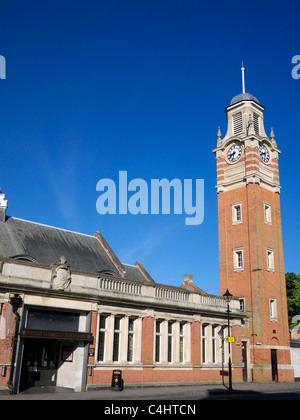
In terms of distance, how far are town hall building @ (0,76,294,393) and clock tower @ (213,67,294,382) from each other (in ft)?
0.33

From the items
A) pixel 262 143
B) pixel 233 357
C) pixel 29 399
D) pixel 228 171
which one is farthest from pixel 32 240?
pixel 262 143

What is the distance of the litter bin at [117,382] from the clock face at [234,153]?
25.4 metres

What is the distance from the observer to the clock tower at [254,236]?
122 feet

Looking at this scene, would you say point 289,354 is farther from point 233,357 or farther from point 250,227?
point 250,227

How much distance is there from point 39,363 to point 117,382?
4572 millimetres

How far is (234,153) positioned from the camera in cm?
4306

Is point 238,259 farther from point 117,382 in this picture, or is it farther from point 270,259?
point 117,382

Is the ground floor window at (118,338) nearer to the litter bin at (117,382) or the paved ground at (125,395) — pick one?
the litter bin at (117,382)

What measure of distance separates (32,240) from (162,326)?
412 inches

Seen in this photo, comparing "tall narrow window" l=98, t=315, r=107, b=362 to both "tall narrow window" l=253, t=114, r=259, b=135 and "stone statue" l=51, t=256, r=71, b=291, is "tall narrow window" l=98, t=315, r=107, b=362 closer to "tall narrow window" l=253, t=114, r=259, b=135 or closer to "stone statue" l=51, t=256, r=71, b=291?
"stone statue" l=51, t=256, r=71, b=291

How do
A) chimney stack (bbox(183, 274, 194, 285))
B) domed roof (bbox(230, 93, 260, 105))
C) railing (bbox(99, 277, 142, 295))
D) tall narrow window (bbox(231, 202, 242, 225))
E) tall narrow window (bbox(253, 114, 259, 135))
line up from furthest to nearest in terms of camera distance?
domed roof (bbox(230, 93, 260, 105))
tall narrow window (bbox(253, 114, 259, 135))
chimney stack (bbox(183, 274, 194, 285))
tall narrow window (bbox(231, 202, 242, 225))
railing (bbox(99, 277, 142, 295))

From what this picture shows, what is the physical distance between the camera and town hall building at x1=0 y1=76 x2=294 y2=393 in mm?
22983

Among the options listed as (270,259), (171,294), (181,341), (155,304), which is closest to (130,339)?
(155,304)

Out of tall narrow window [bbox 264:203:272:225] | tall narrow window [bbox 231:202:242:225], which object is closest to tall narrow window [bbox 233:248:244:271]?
tall narrow window [bbox 231:202:242:225]
